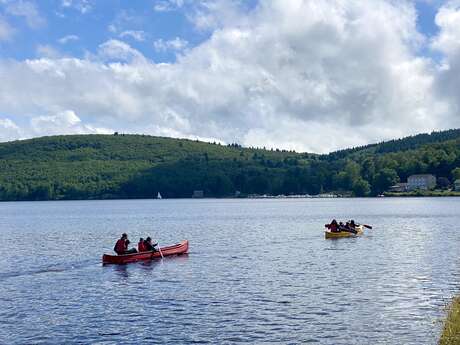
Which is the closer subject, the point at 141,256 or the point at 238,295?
the point at 238,295

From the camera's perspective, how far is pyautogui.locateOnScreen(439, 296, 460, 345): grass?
2273cm

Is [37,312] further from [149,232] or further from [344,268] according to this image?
[149,232]

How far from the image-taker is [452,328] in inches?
961

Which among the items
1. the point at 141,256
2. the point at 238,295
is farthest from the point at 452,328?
the point at 141,256

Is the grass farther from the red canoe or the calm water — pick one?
the red canoe

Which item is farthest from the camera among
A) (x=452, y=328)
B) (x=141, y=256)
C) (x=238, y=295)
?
(x=141, y=256)

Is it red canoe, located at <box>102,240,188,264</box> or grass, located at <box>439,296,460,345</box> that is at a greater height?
red canoe, located at <box>102,240,188,264</box>

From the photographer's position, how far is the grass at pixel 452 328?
22.7 meters

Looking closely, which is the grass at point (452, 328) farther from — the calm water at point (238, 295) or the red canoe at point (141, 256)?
the red canoe at point (141, 256)

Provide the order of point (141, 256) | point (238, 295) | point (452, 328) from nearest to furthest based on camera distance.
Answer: point (452, 328), point (238, 295), point (141, 256)

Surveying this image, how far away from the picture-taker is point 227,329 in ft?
90.3

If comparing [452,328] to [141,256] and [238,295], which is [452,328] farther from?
[141,256]

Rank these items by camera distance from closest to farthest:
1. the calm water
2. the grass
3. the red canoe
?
the grass < the calm water < the red canoe

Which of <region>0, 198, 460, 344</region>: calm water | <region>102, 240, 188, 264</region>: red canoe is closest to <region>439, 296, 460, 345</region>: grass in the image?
<region>0, 198, 460, 344</region>: calm water
